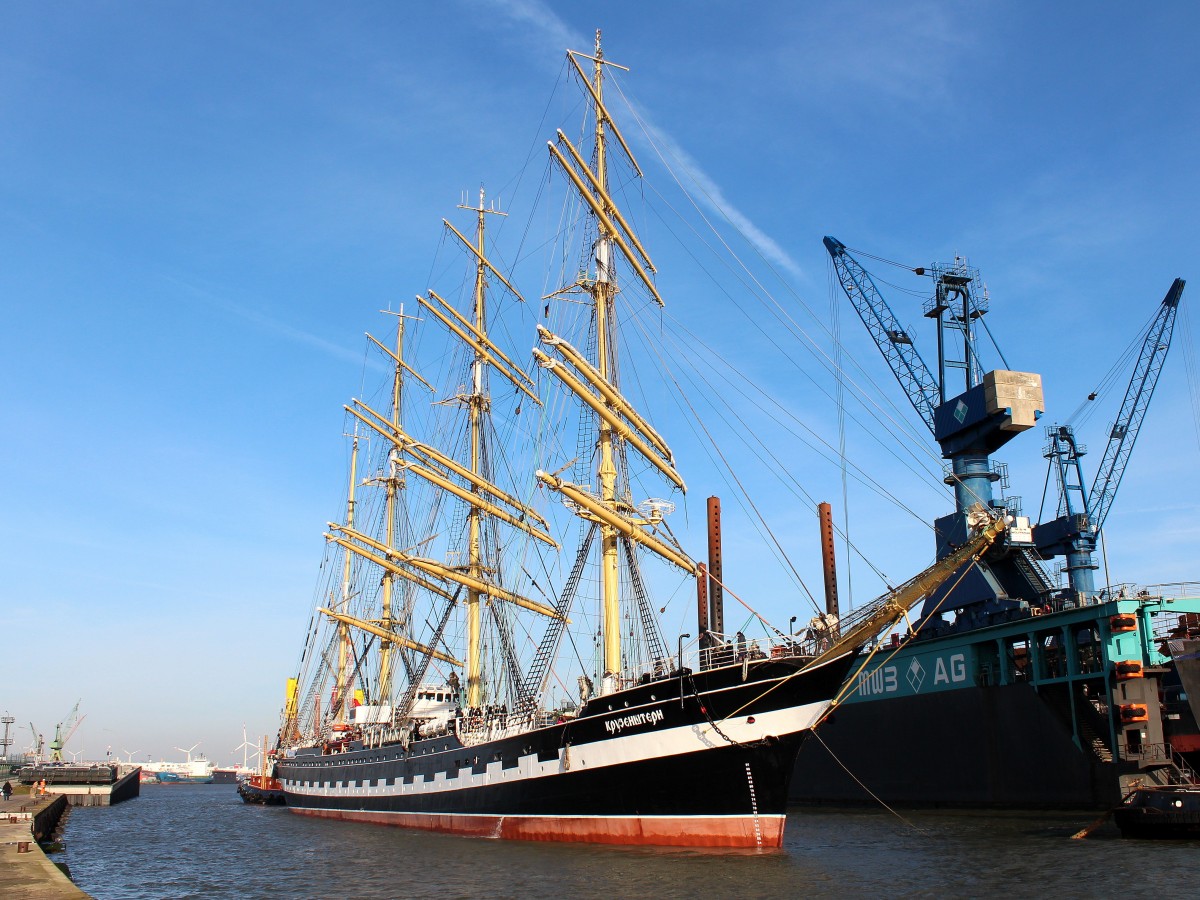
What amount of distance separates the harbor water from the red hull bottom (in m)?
0.46

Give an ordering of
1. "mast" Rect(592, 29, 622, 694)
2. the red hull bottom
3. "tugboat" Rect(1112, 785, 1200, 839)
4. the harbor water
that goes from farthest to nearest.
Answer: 1. "mast" Rect(592, 29, 622, 694)
2. "tugboat" Rect(1112, 785, 1200, 839)
3. the red hull bottom
4. the harbor water

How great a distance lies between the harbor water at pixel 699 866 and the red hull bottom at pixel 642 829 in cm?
46

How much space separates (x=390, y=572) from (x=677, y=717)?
45.8 meters

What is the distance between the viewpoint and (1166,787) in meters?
29.1

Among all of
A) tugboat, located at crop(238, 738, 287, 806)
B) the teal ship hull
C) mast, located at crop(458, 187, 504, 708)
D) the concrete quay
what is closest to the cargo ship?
the teal ship hull

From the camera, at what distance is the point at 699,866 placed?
2492 cm

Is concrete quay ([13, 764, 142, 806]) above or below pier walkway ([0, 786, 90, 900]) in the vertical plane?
below

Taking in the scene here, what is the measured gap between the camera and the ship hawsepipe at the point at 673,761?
2720 cm

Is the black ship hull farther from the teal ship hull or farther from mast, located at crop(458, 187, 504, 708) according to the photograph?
mast, located at crop(458, 187, 504, 708)

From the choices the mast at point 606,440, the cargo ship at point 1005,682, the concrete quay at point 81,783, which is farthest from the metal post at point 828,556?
the concrete quay at point 81,783

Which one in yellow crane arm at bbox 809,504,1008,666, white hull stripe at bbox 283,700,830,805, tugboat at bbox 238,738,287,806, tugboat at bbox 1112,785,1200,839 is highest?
yellow crane arm at bbox 809,504,1008,666

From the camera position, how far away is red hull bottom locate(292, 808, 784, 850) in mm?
27203

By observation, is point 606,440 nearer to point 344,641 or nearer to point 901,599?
point 901,599

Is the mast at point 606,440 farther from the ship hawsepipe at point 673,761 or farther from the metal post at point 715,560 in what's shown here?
the metal post at point 715,560
